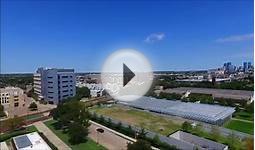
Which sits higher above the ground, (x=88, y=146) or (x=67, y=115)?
(x=67, y=115)

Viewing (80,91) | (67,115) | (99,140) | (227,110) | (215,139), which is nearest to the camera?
(215,139)

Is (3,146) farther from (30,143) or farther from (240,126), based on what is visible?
(240,126)

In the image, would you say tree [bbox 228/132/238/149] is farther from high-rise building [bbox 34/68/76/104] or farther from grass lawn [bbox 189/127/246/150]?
high-rise building [bbox 34/68/76/104]

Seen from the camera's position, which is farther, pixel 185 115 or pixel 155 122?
pixel 185 115

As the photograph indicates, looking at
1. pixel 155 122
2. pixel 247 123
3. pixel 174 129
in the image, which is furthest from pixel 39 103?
pixel 247 123

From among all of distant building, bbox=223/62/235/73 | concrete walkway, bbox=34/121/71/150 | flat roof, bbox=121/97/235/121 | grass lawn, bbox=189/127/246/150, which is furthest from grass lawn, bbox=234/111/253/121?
distant building, bbox=223/62/235/73

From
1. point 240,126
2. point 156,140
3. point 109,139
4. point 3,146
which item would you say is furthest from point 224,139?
point 3,146

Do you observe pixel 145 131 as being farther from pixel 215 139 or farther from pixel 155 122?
pixel 215 139
